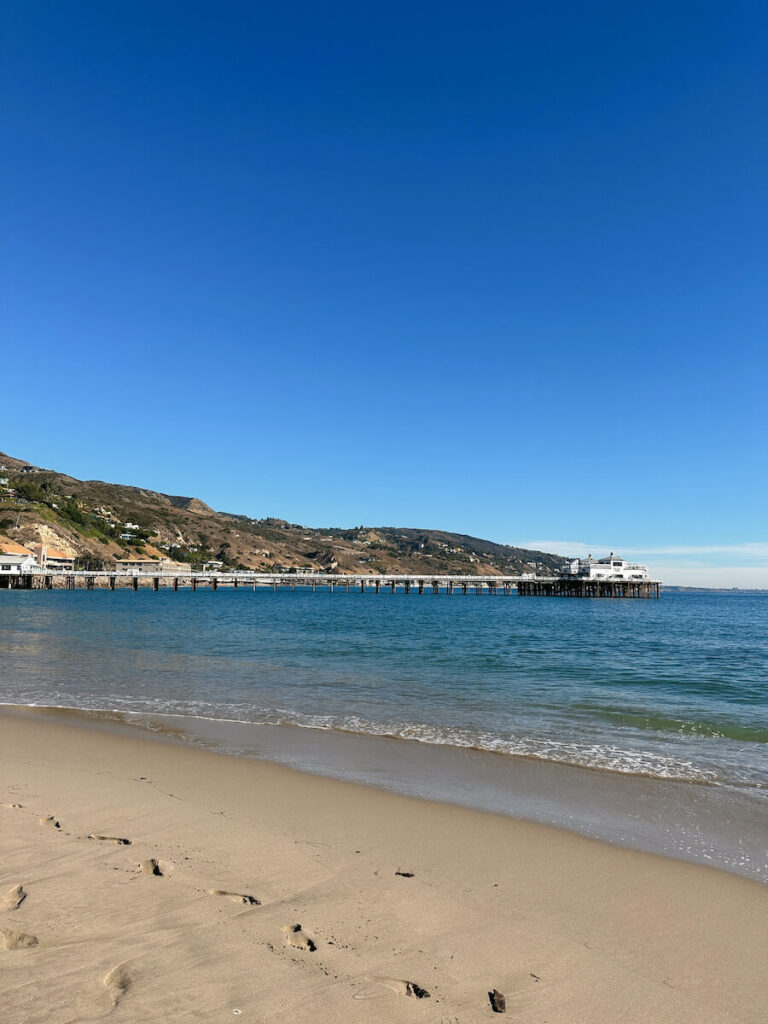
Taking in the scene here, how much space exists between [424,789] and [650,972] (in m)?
4.22

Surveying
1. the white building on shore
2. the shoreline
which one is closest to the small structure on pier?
the white building on shore

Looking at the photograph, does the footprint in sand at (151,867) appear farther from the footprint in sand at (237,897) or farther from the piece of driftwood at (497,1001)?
the piece of driftwood at (497,1001)

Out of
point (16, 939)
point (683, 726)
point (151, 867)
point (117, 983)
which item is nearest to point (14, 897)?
point (16, 939)

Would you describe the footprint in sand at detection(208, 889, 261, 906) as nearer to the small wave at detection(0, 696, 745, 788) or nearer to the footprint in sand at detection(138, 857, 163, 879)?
the footprint in sand at detection(138, 857, 163, 879)

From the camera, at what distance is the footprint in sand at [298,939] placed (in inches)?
153

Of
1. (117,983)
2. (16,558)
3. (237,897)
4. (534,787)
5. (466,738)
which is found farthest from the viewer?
(16,558)

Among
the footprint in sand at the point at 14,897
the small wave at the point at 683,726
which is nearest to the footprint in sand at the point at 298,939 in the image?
the footprint in sand at the point at 14,897

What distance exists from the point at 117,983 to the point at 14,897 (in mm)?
1537

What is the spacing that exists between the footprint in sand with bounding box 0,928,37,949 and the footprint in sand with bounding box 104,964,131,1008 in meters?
0.65

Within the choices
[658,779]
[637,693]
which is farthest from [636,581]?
[658,779]

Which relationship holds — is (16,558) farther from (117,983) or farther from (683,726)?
(117,983)

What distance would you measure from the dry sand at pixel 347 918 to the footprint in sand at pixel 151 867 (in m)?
0.02

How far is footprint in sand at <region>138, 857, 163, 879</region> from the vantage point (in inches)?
196

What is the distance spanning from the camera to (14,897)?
4.40 m
